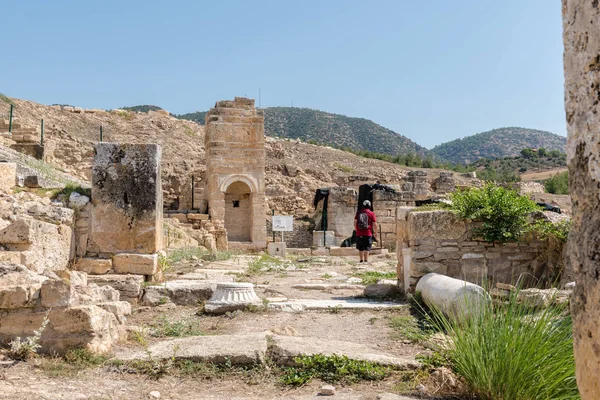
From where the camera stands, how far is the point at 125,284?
22.7 ft

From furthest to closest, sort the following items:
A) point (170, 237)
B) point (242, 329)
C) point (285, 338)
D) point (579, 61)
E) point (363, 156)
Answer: point (363, 156) < point (170, 237) < point (242, 329) < point (285, 338) < point (579, 61)

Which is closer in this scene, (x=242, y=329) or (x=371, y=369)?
(x=371, y=369)

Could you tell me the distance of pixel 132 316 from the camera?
6.05 m

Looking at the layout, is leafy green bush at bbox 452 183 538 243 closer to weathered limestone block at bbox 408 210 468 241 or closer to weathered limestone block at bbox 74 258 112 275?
weathered limestone block at bbox 408 210 468 241

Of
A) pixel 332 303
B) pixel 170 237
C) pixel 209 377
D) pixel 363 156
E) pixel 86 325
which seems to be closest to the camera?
pixel 209 377

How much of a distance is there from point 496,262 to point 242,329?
349 cm

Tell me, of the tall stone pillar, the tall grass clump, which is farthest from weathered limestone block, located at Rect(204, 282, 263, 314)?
the tall stone pillar

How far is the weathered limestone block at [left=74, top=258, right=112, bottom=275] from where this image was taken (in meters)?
7.42

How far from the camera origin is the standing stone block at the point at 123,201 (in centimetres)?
765

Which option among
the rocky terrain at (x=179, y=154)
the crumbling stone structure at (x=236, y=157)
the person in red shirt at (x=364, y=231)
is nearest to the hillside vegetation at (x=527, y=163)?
the rocky terrain at (x=179, y=154)

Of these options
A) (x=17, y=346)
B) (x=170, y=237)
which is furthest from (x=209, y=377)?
(x=170, y=237)

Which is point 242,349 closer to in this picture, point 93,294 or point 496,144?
point 93,294

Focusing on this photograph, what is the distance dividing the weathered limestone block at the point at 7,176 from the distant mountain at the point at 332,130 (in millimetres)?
64708

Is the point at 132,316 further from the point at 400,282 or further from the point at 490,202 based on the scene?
the point at 490,202
